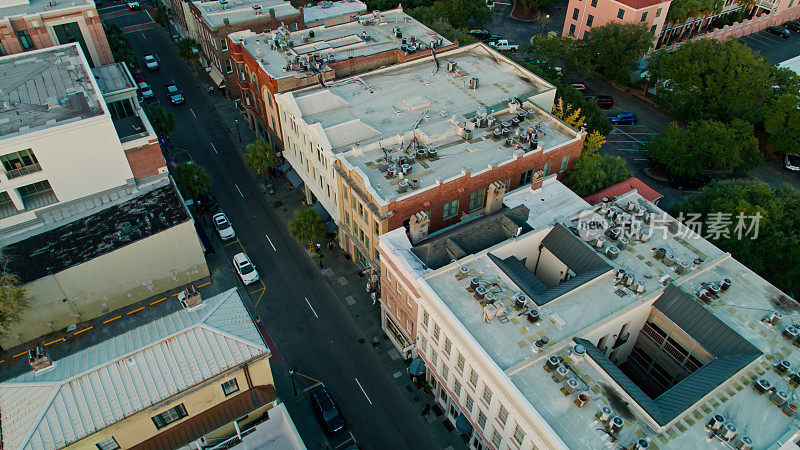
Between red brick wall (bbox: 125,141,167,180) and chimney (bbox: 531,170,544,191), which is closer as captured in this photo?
chimney (bbox: 531,170,544,191)

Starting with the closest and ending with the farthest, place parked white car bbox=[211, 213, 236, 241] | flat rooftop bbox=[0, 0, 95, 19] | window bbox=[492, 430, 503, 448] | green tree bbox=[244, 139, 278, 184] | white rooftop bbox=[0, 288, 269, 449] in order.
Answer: white rooftop bbox=[0, 288, 269, 449], window bbox=[492, 430, 503, 448], parked white car bbox=[211, 213, 236, 241], flat rooftop bbox=[0, 0, 95, 19], green tree bbox=[244, 139, 278, 184]

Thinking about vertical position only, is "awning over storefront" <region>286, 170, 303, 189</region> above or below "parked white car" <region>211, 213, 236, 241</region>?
above

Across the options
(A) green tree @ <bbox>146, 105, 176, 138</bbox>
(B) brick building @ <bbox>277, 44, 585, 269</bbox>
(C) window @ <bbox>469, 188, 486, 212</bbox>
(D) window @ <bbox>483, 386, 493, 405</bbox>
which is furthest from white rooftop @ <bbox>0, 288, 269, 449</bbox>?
(A) green tree @ <bbox>146, 105, 176, 138</bbox>

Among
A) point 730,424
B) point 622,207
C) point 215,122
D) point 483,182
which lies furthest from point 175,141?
point 730,424

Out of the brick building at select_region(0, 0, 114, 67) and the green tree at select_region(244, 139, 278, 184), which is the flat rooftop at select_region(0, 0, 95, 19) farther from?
the green tree at select_region(244, 139, 278, 184)

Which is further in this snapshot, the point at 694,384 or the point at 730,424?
the point at 694,384

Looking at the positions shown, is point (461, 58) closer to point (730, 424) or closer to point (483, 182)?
point (483, 182)
